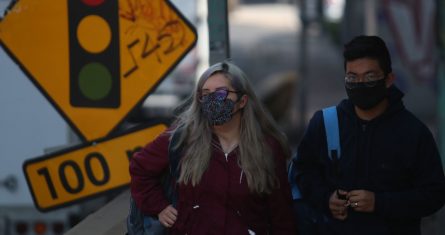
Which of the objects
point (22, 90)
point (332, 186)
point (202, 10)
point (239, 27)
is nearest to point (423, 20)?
point (202, 10)

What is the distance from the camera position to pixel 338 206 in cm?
385

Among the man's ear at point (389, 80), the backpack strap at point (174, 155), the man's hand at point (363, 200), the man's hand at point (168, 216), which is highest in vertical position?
the man's ear at point (389, 80)

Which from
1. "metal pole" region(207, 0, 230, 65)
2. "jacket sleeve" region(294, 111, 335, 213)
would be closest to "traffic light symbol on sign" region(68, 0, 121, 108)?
"metal pole" region(207, 0, 230, 65)

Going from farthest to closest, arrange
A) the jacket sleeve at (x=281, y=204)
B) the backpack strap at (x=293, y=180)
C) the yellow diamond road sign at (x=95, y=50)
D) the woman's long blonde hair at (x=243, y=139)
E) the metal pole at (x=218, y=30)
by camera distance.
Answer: the yellow diamond road sign at (x=95, y=50) → the metal pole at (x=218, y=30) → the backpack strap at (x=293, y=180) → the jacket sleeve at (x=281, y=204) → the woman's long blonde hair at (x=243, y=139)

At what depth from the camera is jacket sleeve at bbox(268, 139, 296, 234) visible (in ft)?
12.6

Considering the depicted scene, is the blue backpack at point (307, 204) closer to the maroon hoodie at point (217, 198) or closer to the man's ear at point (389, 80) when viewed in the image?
the maroon hoodie at point (217, 198)

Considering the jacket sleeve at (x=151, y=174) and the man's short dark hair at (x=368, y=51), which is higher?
the man's short dark hair at (x=368, y=51)

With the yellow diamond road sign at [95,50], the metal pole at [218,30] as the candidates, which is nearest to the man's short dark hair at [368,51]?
the metal pole at [218,30]

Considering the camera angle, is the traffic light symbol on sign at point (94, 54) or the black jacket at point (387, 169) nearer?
the black jacket at point (387, 169)

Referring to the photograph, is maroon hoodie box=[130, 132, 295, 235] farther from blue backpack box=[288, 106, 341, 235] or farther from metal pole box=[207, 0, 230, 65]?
metal pole box=[207, 0, 230, 65]

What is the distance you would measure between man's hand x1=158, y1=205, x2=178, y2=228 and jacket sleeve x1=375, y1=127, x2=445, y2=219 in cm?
82

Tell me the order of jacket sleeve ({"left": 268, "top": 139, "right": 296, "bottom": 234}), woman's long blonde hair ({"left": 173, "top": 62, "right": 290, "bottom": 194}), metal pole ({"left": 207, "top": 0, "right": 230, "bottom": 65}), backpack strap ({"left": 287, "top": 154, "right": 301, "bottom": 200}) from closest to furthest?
woman's long blonde hair ({"left": 173, "top": 62, "right": 290, "bottom": 194}) → jacket sleeve ({"left": 268, "top": 139, "right": 296, "bottom": 234}) → backpack strap ({"left": 287, "top": 154, "right": 301, "bottom": 200}) → metal pole ({"left": 207, "top": 0, "right": 230, "bottom": 65})

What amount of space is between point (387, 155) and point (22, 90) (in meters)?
3.12

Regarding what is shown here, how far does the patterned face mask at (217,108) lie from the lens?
376cm
